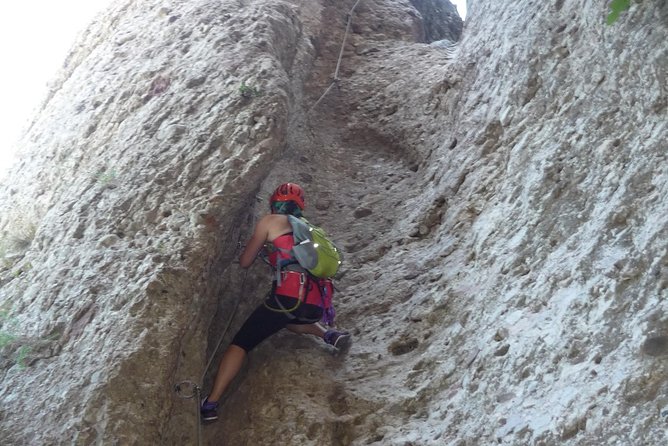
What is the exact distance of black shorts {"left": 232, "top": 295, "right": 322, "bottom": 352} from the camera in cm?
531

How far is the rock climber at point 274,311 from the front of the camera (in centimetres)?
525

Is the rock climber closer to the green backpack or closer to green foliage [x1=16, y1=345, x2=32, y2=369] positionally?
the green backpack

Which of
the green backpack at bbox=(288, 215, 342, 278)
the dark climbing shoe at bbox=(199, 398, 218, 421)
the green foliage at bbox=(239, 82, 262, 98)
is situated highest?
the green foliage at bbox=(239, 82, 262, 98)

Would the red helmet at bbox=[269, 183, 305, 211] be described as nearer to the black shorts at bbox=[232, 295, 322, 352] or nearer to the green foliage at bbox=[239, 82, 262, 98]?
the black shorts at bbox=[232, 295, 322, 352]

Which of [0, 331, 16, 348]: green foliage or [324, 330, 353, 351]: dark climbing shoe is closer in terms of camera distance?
[0, 331, 16, 348]: green foliage

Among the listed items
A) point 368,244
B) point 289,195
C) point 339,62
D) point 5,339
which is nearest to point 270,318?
point 289,195

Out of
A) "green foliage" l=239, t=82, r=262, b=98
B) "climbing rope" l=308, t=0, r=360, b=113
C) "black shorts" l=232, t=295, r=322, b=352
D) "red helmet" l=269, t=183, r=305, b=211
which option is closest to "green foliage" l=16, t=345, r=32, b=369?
"black shorts" l=232, t=295, r=322, b=352

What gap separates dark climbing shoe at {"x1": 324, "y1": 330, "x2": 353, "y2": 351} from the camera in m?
5.46

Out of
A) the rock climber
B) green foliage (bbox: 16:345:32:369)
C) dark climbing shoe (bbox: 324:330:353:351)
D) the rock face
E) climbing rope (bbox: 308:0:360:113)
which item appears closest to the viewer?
the rock face

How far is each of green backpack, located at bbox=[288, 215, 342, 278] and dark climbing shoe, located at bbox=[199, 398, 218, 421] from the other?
1139 millimetres

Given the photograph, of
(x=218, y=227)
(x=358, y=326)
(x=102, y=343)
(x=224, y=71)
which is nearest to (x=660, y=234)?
(x=358, y=326)

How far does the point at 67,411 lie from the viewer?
4.51 metres

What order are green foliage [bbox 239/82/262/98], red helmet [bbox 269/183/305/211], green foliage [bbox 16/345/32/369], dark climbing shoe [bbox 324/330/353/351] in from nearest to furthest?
green foliage [bbox 16/345/32/369], dark climbing shoe [bbox 324/330/353/351], red helmet [bbox 269/183/305/211], green foliage [bbox 239/82/262/98]

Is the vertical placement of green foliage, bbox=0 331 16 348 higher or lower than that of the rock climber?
lower
